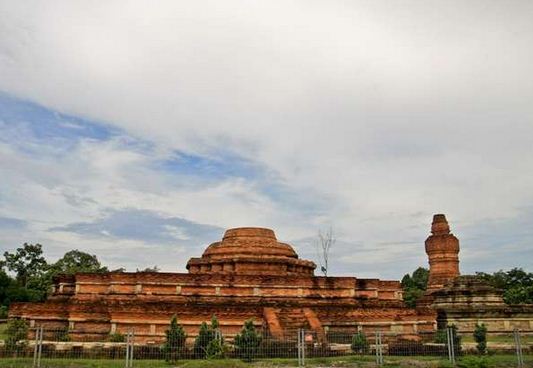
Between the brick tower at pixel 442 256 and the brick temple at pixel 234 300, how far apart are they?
11.6m

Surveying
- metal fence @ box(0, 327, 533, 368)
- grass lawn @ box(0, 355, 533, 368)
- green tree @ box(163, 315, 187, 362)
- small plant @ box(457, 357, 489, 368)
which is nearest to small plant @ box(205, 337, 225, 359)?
metal fence @ box(0, 327, 533, 368)

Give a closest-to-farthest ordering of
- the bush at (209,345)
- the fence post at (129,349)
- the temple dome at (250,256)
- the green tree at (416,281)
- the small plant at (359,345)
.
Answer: the fence post at (129,349) → the bush at (209,345) → the small plant at (359,345) → the temple dome at (250,256) → the green tree at (416,281)

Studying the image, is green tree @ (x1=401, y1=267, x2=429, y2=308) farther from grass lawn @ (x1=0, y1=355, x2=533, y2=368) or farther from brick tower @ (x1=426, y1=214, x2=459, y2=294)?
grass lawn @ (x1=0, y1=355, x2=533, y2=368)

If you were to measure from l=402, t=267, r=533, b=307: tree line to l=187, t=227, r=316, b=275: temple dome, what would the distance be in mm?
15990

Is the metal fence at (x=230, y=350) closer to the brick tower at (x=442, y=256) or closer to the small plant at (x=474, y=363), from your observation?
the small plant at (x=474, y=363)

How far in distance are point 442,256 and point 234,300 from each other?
752 inches

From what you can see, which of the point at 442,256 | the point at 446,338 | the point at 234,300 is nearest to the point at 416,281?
the point at 442,256

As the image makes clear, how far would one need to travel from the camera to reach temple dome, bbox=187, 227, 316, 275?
999 inches

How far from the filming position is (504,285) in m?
52.7

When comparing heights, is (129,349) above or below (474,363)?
above

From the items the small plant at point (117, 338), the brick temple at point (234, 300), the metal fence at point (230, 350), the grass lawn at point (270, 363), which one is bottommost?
the grass lawn at point (270, 363)

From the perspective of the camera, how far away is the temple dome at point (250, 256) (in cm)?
2538

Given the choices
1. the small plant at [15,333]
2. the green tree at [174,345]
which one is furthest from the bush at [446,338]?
the small plant at [15,333]

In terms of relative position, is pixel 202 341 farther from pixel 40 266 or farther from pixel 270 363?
pixel 40 266
